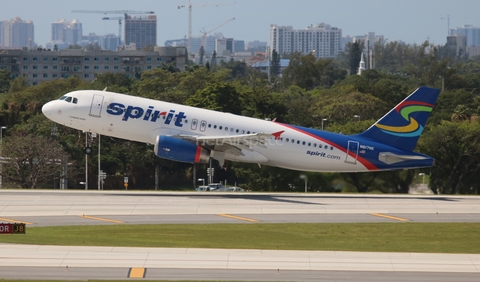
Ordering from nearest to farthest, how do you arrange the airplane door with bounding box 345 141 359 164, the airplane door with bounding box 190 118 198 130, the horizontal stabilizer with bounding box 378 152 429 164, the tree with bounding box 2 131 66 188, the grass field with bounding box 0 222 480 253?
the grass field with bounding box 0 222 480 253 → the airplane door with bounding box 190 118 198 130 → the horizontal stabilizer with bounding box 378 152 429 164 → the airplane door with bounding box 345 141 359 164 → the tree with bounding box 2 131 66 188

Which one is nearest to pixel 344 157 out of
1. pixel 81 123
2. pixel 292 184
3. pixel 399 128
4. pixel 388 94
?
pixel 399 128

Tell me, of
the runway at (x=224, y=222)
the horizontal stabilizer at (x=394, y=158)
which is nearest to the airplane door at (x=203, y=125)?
the runway at (x=224, y=222)

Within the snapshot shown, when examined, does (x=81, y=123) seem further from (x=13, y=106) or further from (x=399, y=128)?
(x=13, y=106)

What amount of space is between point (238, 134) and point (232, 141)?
1313mm

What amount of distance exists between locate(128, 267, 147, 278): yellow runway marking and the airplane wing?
858 inches

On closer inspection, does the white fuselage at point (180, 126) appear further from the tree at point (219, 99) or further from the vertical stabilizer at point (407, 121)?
the tree at point (219, 99)

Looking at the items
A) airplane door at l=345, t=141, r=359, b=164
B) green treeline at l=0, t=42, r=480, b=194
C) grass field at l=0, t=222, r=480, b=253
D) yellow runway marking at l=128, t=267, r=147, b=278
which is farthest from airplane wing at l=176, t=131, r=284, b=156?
yellow runway marking at l=128, t=267, r=147, b=278

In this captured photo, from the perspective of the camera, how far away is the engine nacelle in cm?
5028

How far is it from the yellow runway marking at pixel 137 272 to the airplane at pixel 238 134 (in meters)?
21.6

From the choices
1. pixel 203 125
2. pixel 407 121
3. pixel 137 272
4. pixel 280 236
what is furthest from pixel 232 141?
pixel 137 272

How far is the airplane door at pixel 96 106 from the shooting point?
168ft

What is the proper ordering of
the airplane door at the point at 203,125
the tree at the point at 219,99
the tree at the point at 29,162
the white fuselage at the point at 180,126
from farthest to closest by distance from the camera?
the tree at the point at 219,99
the tree at the point at 29,162
the airplane door at the point at 203,125
the white fuselage at the point at 180,126

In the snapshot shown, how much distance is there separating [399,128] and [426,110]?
2.08m

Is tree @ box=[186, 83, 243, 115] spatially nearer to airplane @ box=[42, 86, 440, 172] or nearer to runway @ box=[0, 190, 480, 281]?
airplane @ box=[42, 86, 440, 172]
